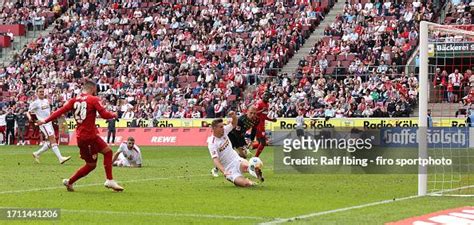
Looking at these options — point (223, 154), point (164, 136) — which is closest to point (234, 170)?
point (223, 154)

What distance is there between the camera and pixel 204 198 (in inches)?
667

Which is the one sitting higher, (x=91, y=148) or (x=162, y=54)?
(x=162, y=54)

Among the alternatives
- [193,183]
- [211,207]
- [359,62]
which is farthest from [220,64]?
[211,207]

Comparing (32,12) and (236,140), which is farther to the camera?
(32,12)

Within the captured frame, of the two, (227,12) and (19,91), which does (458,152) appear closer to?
(227,12)

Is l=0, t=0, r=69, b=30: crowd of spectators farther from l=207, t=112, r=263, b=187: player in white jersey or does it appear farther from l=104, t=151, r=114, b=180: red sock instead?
l=104, t=151, r=114, b=180: red sock

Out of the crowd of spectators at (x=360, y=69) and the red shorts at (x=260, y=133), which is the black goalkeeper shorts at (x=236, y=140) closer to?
the red shorts at (x=260, y=133)

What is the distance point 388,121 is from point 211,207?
2618 cm

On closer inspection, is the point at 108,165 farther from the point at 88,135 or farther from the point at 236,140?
the point at 236,140

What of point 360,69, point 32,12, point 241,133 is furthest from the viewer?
point 32,12

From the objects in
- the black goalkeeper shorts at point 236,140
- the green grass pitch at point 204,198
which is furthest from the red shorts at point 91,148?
the black goalkeeper shorts at point 236,140

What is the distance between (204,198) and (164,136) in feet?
94.8

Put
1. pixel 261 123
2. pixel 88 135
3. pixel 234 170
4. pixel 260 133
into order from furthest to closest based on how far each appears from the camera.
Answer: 1. pixel 261 123
2. pixel 260 133
3. pixel 234 170
4. pixel 88 135

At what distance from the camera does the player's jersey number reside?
1802 cm
